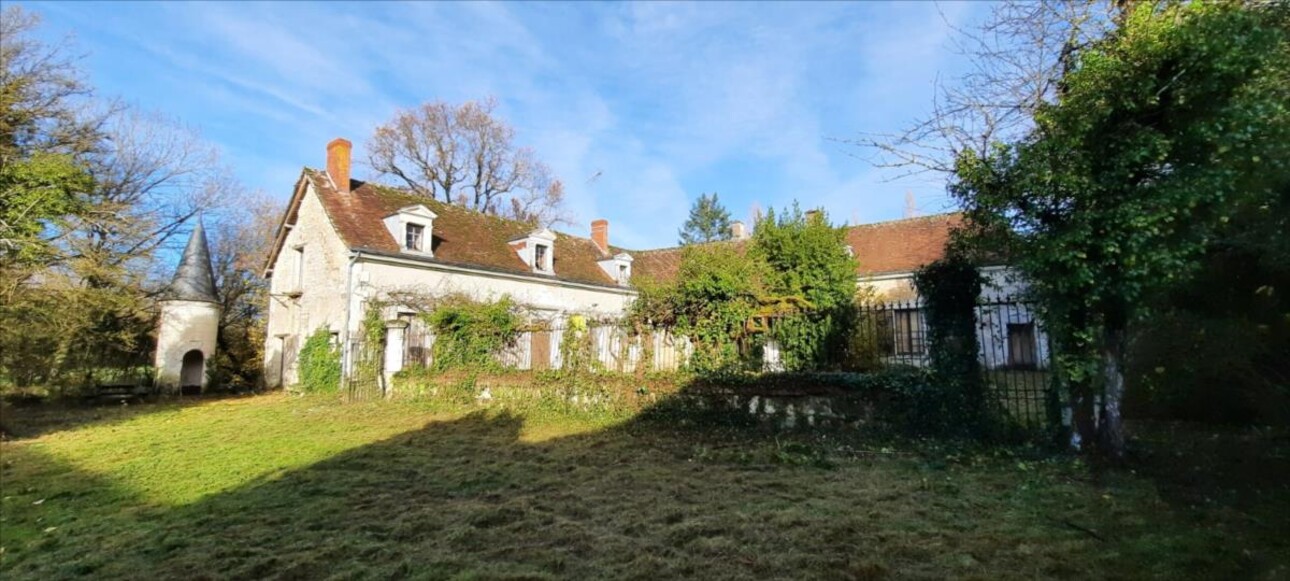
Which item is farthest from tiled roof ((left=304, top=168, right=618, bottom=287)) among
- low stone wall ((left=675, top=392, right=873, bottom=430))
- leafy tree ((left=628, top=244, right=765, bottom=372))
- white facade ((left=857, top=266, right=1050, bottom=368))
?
white facade ((left=857, top=266, right=1050, bottom=368))

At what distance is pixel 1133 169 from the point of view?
19.4ft

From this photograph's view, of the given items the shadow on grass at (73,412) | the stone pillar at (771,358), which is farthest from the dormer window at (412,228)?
the stone pillar at (771,358)

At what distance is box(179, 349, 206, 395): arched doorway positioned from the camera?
19375mm

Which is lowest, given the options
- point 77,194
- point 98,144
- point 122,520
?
point 122,520

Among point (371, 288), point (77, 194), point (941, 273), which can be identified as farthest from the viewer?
point (371, 288)

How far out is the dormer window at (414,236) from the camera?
64.7 feet

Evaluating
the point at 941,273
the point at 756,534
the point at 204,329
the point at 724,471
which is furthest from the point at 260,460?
the point at 204,329

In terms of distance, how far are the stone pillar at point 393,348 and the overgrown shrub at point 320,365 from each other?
297 cm

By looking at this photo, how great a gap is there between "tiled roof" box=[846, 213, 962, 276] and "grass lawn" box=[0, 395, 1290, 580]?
59.6 feet

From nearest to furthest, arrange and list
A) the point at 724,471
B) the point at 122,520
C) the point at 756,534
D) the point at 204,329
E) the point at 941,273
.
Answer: the point at 756,534
the point at 122,520
the point at 724,471
the point at 941,273
the point at 204,329

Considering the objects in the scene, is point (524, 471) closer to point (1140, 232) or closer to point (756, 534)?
point (756, 534)

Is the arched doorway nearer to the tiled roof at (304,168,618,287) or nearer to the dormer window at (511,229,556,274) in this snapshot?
the tiled roof at (304,168,618,287)

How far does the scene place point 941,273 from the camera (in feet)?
26.1

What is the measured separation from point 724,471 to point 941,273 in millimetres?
3890
